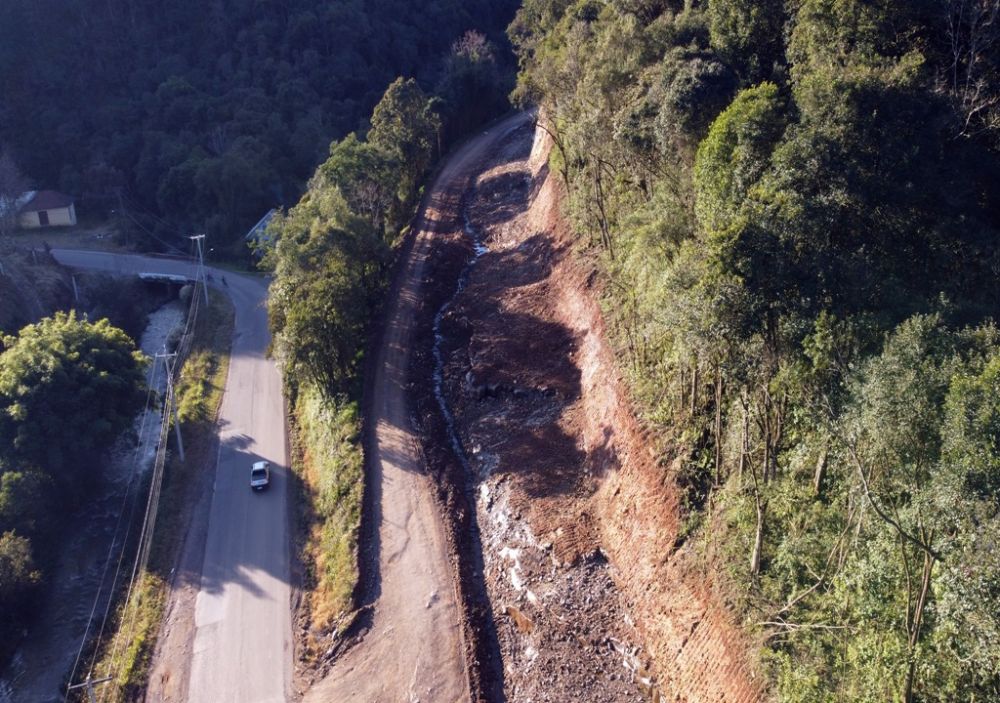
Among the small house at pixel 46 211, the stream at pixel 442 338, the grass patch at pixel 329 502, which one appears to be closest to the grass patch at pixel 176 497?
the grass patch at pixel 329 502

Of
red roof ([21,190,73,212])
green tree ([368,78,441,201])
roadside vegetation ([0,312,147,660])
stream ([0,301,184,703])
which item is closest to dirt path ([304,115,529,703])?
stream ([0,301,184,703])

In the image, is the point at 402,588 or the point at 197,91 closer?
the point at 402,588

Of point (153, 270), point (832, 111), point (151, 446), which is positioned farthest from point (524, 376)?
point (153, 270)

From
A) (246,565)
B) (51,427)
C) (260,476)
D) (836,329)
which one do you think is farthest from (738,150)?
(51,427)

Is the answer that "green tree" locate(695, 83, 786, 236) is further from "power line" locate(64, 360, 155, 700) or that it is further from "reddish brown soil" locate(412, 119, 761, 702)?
"power line" locate(64, 360, 155, 700)

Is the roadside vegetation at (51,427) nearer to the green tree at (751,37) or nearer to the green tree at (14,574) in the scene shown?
the green tree at (14,574)

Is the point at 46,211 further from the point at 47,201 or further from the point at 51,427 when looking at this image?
the point at 51,427
